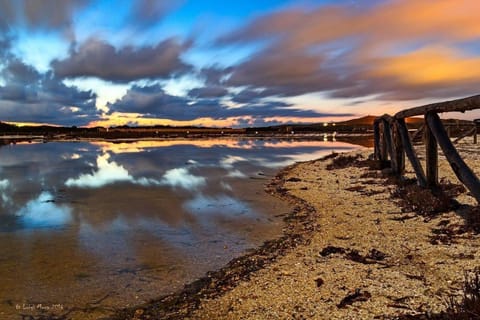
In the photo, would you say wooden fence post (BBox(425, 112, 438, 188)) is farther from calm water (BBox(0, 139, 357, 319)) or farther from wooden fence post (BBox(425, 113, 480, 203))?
calm water (BBox(0, 139, 357, 319))

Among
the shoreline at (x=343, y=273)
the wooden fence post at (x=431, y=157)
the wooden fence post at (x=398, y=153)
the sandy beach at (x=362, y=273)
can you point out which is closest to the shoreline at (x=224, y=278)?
the shoreline at (x=343, y=273)

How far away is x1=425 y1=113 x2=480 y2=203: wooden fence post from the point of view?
723 centimetres

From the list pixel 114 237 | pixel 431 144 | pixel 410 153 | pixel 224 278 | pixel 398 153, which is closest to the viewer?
pixel 224 278

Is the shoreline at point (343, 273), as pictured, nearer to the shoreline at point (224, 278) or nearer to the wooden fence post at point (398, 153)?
the shoreline at point (224, 278)

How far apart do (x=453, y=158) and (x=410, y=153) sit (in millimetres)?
3589

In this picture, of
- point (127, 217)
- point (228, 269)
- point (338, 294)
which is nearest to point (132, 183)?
point (127, 217)

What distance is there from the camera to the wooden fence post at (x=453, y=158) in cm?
723

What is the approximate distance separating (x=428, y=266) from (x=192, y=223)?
18.0 ft

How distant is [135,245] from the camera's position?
761cm

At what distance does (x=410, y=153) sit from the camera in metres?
11.5

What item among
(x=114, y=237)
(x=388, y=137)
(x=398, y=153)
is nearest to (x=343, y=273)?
(x=114, y=237)

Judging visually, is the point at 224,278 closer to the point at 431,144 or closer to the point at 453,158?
the point at 453,158

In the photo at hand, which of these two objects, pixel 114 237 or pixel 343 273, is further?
pixel 114 237

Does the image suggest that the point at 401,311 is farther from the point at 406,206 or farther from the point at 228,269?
the point at 406,206
